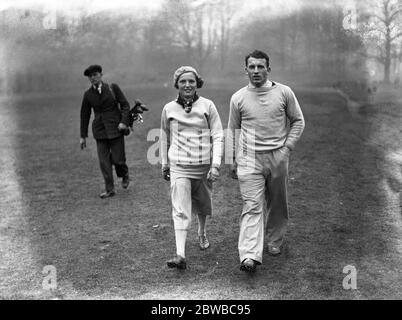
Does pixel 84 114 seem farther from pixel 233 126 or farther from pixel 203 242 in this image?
pixel 233 126

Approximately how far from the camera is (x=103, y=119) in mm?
6523

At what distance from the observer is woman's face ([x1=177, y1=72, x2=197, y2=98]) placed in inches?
161

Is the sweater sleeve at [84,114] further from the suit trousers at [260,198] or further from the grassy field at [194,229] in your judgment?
the suit trousers at [260,198]

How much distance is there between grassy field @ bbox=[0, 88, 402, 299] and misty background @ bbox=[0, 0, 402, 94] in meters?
2.31

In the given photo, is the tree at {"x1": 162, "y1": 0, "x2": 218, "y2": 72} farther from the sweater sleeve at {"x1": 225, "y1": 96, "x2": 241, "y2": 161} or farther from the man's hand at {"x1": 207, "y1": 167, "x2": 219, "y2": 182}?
the man's hand at {"x1": 207, "y1": 167, "x2": 219, "y2": 182}

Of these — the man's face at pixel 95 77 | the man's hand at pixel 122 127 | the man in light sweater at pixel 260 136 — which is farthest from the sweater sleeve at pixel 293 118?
the man's face at pixel 95 77

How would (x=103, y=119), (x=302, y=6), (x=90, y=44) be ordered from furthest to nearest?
(x=90, y=44) < (x=302, y=6) < (x=103, y=119)

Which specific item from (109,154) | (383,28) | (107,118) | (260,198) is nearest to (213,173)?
(260,198)

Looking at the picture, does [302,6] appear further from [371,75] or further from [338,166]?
[338,166]

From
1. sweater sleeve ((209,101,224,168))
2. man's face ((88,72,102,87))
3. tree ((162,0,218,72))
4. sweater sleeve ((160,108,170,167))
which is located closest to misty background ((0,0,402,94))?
tree ((162,0,218,72))

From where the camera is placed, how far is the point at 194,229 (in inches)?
206

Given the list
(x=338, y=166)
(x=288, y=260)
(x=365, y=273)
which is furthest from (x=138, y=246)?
(x=338, y=166)

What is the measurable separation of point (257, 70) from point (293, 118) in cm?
50

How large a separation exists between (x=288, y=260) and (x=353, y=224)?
1338mm
